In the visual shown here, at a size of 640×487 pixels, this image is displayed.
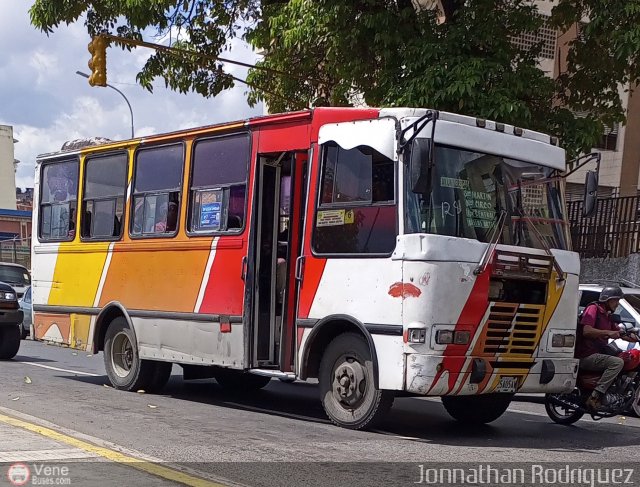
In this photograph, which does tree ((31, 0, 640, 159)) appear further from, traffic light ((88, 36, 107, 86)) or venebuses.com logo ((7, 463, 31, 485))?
venebuses.com logo ((7, 463, 31, 485))

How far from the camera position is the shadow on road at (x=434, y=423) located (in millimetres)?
9461

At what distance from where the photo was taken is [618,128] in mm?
28750

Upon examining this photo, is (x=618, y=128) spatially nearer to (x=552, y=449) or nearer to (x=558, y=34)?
(x=558, y=34)

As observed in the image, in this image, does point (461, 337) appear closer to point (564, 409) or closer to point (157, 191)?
point (564, 409)

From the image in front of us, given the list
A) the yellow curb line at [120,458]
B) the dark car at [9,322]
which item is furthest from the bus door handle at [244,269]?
the dark car at [9,322]

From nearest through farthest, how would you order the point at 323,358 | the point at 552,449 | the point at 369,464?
the point at 369,464
the point at 552,449
the point at 323,358

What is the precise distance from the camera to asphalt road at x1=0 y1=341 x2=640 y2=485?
780cm

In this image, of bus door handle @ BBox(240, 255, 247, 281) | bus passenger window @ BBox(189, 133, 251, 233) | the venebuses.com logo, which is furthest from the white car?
the venebuses.com logo

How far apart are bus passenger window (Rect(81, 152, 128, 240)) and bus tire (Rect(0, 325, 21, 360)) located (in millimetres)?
3833

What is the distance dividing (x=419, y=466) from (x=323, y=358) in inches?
91.6

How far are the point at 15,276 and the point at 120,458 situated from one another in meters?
18.6

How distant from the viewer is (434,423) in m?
10.7

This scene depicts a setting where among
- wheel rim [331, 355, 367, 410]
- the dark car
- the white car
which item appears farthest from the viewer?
the dark car

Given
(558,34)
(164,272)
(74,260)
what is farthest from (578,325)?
(558,34)
